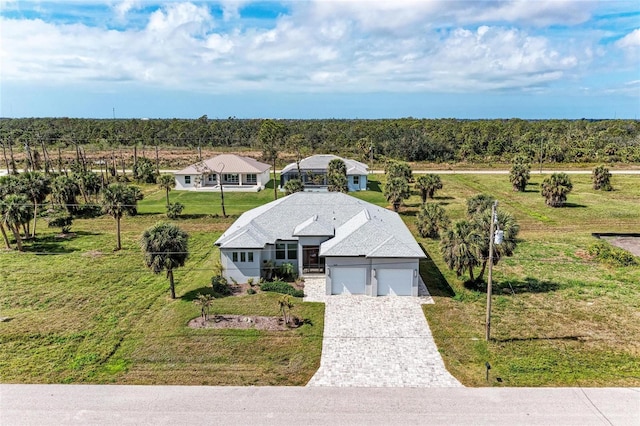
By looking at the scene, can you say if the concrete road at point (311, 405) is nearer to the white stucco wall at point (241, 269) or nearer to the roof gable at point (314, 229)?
the white stucco wall at point (241, 269)

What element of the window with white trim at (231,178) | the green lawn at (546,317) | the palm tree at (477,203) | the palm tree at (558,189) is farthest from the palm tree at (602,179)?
the window with white trim at (231,178)

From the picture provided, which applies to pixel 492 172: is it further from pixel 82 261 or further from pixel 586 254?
pixel 82 261

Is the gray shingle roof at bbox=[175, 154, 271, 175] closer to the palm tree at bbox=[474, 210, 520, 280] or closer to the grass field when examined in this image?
the grass field

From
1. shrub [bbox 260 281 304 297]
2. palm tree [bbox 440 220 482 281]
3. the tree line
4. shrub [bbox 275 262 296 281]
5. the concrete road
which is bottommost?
the concrete road

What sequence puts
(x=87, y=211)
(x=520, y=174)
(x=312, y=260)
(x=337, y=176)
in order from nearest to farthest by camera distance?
(x=312, y=260)
(x=87, y=211)
(x=337, y=176)
(x=520, y=174)

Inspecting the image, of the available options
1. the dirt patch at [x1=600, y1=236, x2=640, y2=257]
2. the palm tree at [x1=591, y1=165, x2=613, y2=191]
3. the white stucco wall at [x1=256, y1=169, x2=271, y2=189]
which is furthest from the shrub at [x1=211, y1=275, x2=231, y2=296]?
the palm tree at [x1=591, y1=165, x2=613, y2=191]

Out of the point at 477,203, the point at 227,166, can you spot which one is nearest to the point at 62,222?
the point at 227,166

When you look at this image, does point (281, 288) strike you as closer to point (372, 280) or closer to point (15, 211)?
point (372, 280)
